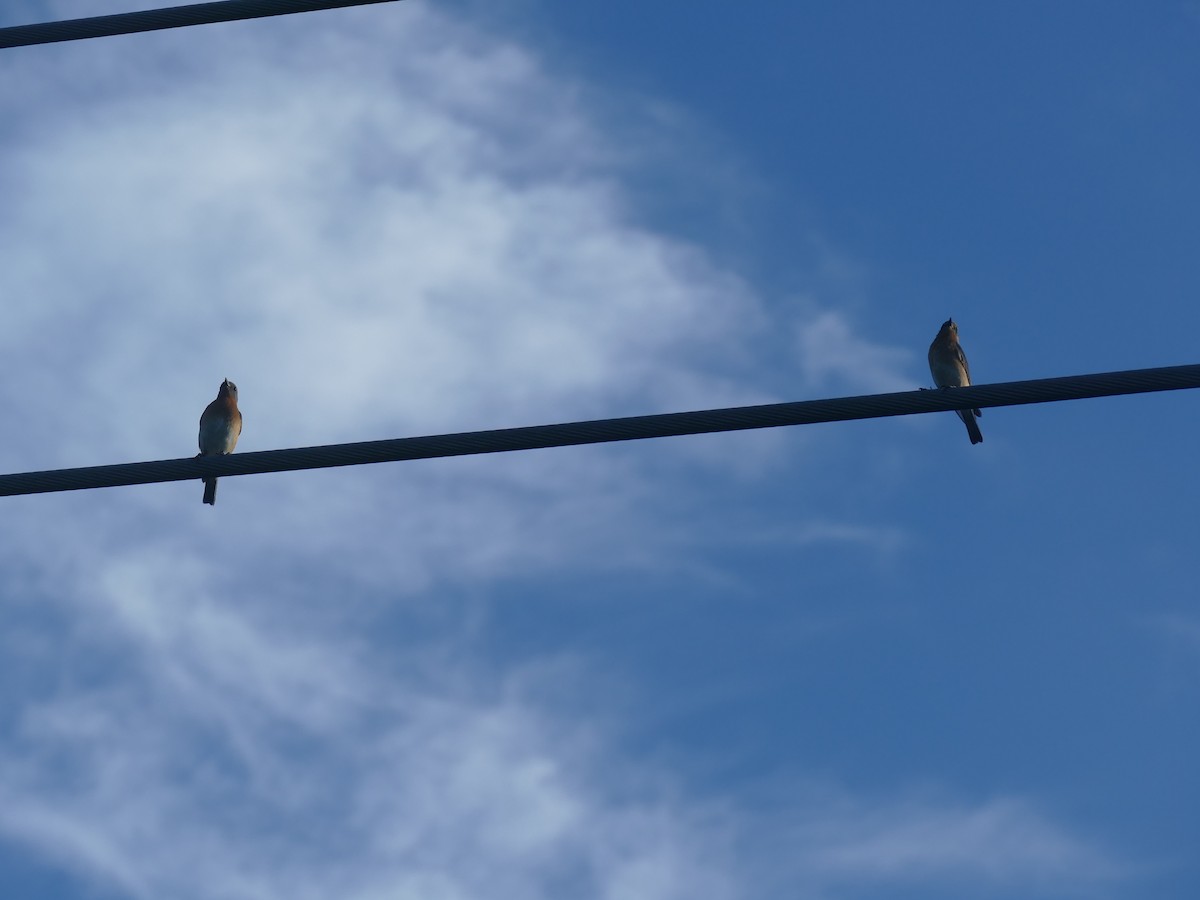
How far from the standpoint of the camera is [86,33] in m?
6.55

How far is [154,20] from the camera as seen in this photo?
6641mm

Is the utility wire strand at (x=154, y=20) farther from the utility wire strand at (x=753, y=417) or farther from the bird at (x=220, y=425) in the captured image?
the bird at (x=220, y=425)

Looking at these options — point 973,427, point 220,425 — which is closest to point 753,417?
point 973,427

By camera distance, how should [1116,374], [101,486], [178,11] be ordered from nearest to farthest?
[1116,374] → [101,486] → [178,11]

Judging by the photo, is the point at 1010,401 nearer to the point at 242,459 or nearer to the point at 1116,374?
the point at 1116,374

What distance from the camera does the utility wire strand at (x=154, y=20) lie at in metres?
6.55

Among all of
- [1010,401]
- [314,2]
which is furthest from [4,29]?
[1010,401]

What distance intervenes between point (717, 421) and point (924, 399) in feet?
2.60

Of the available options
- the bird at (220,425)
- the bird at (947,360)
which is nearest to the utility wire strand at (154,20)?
the bird at (220,425)

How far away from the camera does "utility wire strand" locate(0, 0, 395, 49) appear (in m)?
6.55

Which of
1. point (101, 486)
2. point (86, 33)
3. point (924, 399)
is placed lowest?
point (101, 486)

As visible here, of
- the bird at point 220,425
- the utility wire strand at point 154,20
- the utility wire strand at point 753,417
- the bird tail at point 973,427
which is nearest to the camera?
the utility wire strand at point 753,417

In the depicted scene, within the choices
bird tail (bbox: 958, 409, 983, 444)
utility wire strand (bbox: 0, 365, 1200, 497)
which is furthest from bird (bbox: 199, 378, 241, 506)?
utility wire strand (bbox: 0, 365, 1200, 497)

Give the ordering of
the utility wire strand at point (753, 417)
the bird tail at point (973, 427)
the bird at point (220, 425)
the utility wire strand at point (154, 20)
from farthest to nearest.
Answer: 1. the bird at point (220, 425)
2. the bird tail at point (973, 427)
3. the utility wire strand at point (154, 20)
4. the utility wire strand at point (753, 417)
